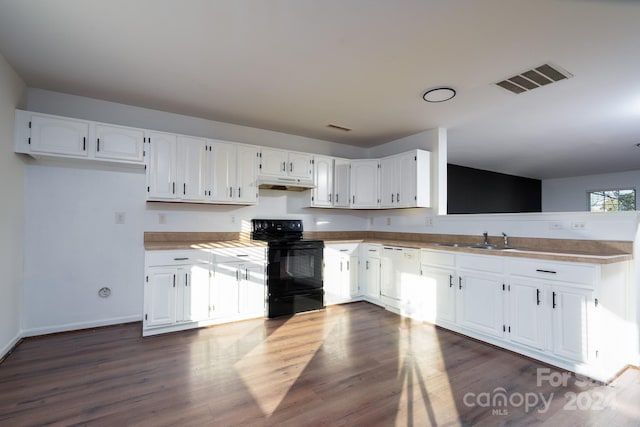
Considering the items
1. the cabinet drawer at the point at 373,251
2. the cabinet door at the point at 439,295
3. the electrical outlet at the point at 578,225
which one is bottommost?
the cabinet door at the point at 439,295

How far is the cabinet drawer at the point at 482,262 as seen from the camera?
2.84 meters

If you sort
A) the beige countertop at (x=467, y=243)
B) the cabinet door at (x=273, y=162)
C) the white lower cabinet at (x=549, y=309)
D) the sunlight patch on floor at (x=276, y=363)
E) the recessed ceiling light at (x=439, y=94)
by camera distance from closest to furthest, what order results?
the sunlight patch on floor at (x=276, y=363), the white lower cabinet at (x=549, y=309), the beige countertop at (x=467, y=243), the recessed ceiling light at (x=439, y=94), the cabinet door at (x=273, y=162)

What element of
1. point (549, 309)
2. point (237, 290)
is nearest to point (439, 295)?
point (549, 309)

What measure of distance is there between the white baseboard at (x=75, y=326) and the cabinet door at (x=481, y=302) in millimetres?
3551

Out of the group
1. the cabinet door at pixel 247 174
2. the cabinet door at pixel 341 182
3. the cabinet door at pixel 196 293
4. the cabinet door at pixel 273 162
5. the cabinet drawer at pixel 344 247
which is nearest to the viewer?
the cabinet door at pixel 196 293

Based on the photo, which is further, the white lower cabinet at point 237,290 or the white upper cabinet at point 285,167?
the white upper cabinet at point 285,167

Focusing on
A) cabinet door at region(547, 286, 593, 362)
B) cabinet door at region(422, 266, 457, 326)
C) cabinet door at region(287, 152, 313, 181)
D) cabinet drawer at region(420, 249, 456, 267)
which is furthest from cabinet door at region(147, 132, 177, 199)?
cabinet door at region(547, 286, 593, 362)

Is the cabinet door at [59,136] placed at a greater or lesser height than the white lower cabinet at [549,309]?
greater

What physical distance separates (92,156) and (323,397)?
301cm

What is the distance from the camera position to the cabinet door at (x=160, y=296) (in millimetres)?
3020

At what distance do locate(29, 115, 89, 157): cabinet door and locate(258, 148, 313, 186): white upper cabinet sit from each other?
5.88 feet

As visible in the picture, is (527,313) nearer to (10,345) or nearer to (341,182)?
(341,182)

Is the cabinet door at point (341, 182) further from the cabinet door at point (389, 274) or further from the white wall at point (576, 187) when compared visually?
the white wall at point (576, 187)

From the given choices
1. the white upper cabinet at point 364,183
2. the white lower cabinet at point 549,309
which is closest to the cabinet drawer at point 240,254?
the white upper cabinet at point 364,183
